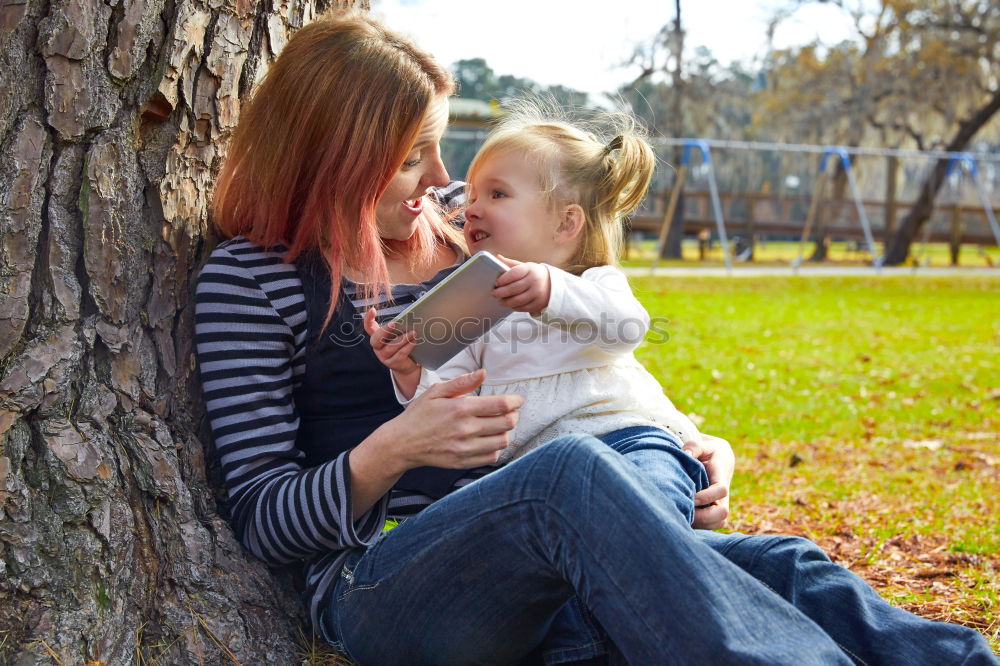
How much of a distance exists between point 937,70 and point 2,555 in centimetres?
2200

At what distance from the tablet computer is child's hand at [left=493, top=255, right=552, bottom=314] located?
27 millimetres

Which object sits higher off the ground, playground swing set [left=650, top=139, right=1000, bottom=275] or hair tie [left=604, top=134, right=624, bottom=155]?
hair tie [left=604, top=134, right=624, bottom=155]

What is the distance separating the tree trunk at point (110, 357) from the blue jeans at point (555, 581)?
0.31m

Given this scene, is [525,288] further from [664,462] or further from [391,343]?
[664,462]

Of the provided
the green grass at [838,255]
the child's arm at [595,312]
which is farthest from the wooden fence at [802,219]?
the child's arm at [595,312]

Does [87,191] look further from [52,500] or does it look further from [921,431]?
[921,431]

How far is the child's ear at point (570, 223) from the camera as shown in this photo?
2373mm

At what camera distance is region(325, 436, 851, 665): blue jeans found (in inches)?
55.4

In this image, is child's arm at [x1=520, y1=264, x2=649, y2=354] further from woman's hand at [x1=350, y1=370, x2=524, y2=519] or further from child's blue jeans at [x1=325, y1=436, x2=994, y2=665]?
child's blue jeans at [x1=325, y1=436, x2=994, y2=665]

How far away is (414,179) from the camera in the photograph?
7.02 ft

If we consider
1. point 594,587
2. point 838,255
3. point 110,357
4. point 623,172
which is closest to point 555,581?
point 594,587

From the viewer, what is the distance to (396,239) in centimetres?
228

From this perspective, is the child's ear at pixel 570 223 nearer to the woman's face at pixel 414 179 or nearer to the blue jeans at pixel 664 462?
the woman's face at pixel 414 179

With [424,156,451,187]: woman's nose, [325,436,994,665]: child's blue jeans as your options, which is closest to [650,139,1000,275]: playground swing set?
[424,156,451,187]: woman's nose
